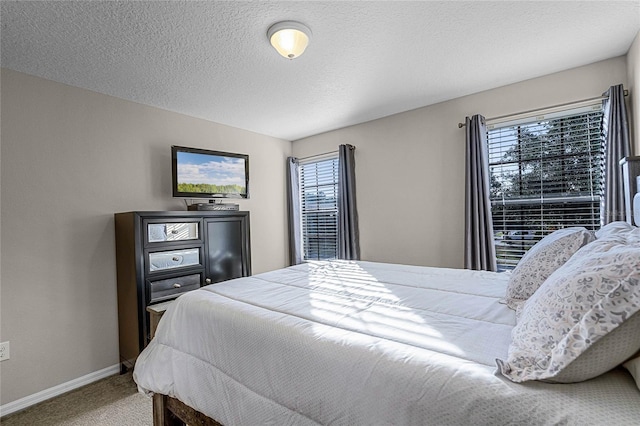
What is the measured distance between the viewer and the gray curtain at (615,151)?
2244mm

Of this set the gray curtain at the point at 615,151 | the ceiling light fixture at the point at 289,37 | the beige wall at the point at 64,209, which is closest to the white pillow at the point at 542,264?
the gray curtain at the point at 615,151

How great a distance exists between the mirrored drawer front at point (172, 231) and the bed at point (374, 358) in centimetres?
110

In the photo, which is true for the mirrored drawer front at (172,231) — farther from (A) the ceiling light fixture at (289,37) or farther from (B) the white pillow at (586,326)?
(B) the white pillow at (586,326)

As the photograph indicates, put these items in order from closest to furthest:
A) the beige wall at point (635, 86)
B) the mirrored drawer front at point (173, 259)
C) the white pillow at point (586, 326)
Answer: the white pillow at point (586, 326)
the beige wall at point (635, 86)
the mirrored drawer front at point (173, 259)

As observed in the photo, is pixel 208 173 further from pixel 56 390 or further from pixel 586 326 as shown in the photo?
pixel 586 326

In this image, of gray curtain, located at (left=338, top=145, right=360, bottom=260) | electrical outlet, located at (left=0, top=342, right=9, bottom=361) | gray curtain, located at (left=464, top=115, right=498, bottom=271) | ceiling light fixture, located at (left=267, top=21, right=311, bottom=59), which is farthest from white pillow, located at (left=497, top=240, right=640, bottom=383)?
electrical outlet, located at (left=0, top=342, right=9, bottom=361)

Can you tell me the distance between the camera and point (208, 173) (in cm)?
338

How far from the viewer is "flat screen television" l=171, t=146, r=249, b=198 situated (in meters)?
3.14

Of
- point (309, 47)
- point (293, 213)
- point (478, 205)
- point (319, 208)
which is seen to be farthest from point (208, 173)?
point (478, 205)

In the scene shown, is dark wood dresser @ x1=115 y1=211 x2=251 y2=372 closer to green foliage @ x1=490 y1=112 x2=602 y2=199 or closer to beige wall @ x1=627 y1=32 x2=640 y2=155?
green foliage @ x1=490 y1=112 x2=602 y2=199

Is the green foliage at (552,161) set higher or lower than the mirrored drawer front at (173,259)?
higher

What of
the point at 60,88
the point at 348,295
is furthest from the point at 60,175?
the point at 348,295

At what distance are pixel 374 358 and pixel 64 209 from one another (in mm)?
2761

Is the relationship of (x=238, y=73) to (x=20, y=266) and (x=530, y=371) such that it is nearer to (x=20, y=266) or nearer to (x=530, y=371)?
(x=20, y=266)
